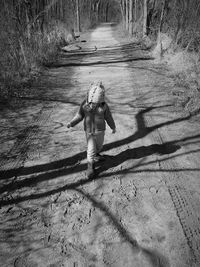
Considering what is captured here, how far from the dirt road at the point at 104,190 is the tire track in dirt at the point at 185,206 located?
1 centimetres

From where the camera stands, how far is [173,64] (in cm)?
972

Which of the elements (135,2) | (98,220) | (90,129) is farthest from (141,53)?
(135,2)

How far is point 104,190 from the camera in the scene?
3.54 meters

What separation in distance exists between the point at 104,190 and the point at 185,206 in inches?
40.2

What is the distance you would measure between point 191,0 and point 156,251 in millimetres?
10158

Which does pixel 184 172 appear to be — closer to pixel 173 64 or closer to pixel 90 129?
pixel 90 129

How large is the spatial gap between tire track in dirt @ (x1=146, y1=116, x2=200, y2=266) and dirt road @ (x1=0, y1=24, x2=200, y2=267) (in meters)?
0.01

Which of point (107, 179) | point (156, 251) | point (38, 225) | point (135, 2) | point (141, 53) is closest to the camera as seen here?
point (156, 251)

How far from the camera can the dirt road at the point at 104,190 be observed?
267cm

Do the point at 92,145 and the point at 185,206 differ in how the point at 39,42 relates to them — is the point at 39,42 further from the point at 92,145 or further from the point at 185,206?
the point at 185,206

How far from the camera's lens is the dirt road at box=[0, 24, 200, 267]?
267cm

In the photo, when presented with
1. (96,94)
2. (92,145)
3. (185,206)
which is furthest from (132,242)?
(96,94)

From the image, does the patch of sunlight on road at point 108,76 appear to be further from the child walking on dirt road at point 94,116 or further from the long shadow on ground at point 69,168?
the child walking on dirt road at point 94,116

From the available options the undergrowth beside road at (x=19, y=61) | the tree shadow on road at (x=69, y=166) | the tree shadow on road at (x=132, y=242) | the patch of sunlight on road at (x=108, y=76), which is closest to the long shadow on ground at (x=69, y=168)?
the tree shadow on road at (x=69, y=166)
